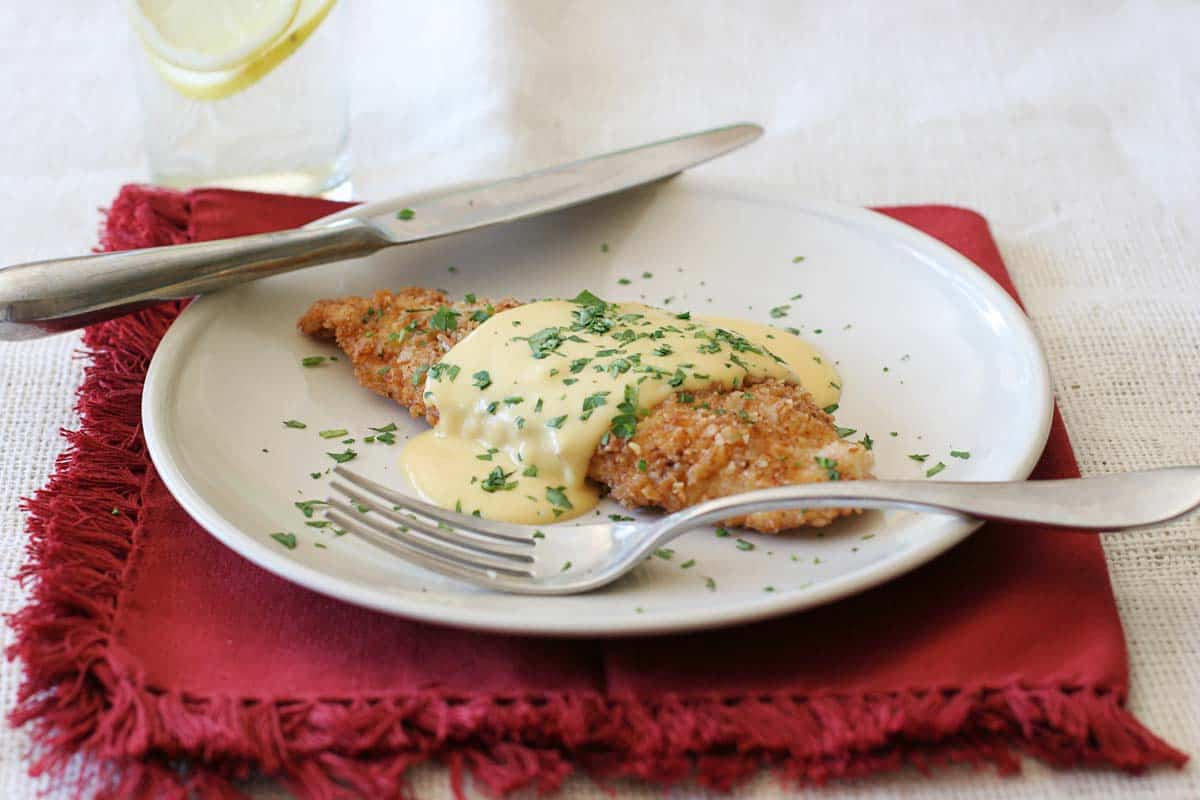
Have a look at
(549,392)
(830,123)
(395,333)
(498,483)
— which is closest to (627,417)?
(549,392)

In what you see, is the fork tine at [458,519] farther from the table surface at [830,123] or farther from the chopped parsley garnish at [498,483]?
the table surface at [830,123]

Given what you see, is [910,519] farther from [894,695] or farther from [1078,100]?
[1078,100]

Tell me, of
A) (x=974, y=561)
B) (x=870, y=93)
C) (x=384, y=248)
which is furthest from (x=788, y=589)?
(x=870, y=93)

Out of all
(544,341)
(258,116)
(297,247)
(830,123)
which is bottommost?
(830,123)

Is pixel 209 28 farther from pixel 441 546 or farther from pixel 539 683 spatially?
pixel 539 683

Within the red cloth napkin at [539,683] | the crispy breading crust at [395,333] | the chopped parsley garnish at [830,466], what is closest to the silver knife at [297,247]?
the crispy breading crust at [395,333]

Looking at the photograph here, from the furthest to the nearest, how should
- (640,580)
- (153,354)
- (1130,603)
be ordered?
(153,354) → (1130,603) → (640,580)
